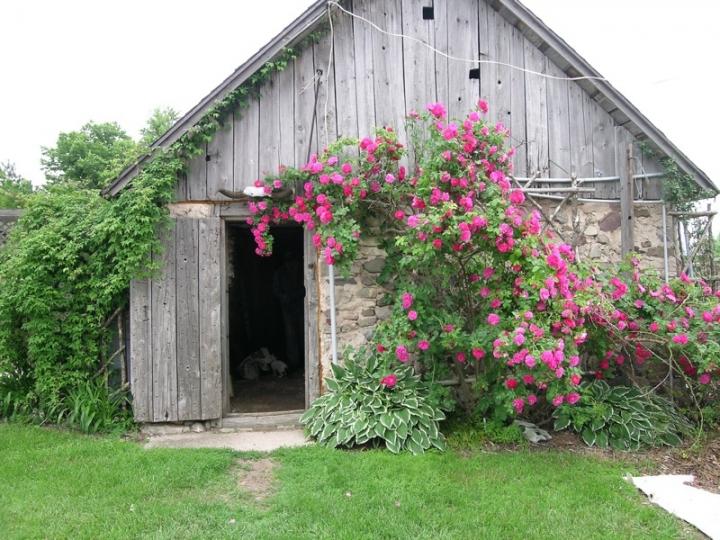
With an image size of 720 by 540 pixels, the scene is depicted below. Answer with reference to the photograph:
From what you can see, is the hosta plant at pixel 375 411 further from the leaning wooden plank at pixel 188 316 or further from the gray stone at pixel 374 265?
the leaning wooden plank at pixel 188 316

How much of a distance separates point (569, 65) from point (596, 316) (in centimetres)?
316

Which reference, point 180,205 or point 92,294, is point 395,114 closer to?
point 180,205

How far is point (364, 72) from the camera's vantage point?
602 centimetres

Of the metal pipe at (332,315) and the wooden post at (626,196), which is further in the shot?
the wooden post at (626,196)

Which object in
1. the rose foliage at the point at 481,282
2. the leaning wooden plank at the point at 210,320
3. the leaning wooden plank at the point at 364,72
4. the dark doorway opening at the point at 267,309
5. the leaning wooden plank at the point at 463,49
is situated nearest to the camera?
the rose foliage at the point at 481,282

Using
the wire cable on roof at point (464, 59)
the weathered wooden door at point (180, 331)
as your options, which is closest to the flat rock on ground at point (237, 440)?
the weathered wooden door at point (180, 331)

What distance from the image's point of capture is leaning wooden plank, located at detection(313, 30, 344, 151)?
592cm

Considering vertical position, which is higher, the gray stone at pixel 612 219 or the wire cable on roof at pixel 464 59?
the wire cable on roof at pixel 464 59

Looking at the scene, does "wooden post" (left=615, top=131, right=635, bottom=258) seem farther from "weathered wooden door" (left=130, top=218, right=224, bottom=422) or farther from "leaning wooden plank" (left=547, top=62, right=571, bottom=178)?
"weathered wooden door" (left=130, top=218, right=224, bottom=422)

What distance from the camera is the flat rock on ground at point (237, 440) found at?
5168 millimetres

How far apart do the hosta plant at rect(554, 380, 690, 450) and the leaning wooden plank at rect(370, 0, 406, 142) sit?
140 inches

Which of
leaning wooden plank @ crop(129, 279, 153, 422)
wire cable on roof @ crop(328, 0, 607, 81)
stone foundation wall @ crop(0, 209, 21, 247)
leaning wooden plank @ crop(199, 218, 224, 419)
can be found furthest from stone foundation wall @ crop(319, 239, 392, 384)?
stone foundation wall @ crop(0, 209, 21, 247)

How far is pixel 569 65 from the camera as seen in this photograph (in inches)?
241

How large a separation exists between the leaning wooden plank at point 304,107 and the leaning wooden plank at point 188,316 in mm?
1529
